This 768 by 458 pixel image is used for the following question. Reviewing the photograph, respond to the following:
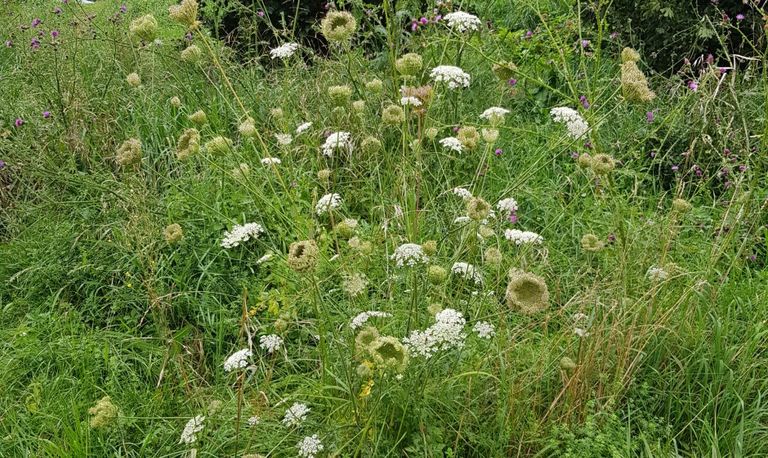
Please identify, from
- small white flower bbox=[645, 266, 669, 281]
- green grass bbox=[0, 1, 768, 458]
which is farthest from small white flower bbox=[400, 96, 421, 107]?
small white flower bbox=[645, 266, 669, 281]

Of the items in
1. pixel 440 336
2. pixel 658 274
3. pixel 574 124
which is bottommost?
pixel 658 274

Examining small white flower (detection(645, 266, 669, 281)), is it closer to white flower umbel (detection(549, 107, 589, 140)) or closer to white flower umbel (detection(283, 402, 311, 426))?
white flower umbel (detection(549, 107, 589, 140))

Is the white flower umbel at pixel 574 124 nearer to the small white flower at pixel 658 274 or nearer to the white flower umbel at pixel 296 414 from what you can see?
the small white flower at pixel 658 274

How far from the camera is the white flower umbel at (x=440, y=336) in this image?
1740 millimetres

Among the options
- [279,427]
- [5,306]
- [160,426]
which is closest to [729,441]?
[279,427]

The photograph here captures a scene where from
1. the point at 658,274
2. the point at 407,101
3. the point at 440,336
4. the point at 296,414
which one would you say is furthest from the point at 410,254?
the point at 658,274

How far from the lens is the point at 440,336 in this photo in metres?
1.75

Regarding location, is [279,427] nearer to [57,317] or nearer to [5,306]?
[57,317]

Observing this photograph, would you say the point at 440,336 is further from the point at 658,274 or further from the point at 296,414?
the point at 658,274

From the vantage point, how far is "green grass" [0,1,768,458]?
2.04 metres

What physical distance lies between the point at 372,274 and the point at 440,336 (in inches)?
34.2

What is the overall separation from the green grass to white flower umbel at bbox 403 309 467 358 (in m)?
0.09

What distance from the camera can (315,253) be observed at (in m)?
1.58

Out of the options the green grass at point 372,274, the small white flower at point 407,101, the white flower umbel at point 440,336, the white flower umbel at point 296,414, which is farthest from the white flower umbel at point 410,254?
the small white flower at point 407,101
